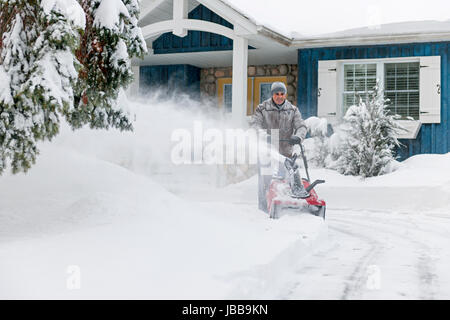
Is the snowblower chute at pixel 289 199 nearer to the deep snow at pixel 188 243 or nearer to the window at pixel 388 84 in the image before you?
the deep snow at pixel 188 243

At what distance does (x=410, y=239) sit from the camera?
6.45 meters

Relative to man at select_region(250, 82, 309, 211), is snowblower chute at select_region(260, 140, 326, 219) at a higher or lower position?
lower

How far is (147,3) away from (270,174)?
27.3 ft

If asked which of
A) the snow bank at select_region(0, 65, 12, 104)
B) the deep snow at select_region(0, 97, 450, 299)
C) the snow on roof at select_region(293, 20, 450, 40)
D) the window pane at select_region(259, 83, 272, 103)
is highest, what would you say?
the snow on roof at select_region(293, 20, 450, 40)

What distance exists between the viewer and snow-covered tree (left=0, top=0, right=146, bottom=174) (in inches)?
187

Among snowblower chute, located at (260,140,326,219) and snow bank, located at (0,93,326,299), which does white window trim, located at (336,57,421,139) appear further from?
snowblower chute, located at (260,140,326,219)

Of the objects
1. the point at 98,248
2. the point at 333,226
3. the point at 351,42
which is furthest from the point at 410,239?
the point at 351,42

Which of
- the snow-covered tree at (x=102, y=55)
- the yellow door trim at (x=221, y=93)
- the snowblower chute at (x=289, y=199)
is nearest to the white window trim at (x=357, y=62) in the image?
the yellow door trim at (x=221, y=93)

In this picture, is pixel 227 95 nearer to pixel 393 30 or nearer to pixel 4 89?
→ pixel 393 30

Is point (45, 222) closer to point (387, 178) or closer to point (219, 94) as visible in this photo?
point (387, 178)

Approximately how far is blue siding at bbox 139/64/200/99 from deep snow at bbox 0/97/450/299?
6.72 meters

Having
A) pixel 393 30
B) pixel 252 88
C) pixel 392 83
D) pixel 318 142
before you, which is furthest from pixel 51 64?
pixel 252 88

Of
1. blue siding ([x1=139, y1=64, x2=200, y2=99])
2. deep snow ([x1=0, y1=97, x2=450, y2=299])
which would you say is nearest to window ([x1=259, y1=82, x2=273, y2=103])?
blue siding ([x1=139, y1=64, x2=200, y2=99])

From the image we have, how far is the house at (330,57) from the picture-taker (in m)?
12.5
